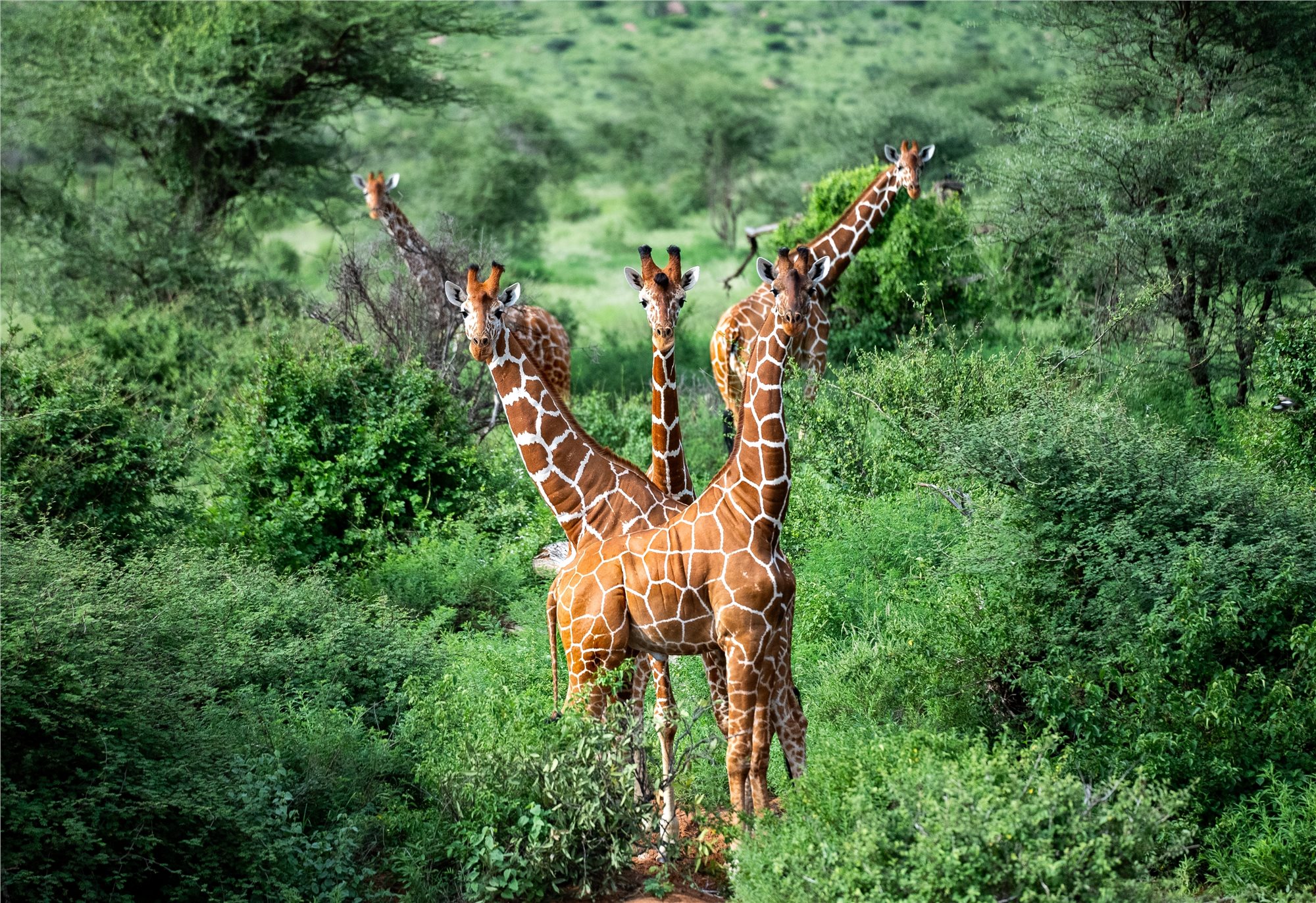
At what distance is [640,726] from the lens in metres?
6.13

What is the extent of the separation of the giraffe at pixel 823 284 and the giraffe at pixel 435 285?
5.17 ft

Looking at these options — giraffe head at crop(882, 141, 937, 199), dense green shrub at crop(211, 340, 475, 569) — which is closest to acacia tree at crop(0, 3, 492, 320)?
dense green shrub at crop(211, 340, 475, 569)

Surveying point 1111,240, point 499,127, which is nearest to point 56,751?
point 1111,240

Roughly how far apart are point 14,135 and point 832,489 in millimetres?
16665

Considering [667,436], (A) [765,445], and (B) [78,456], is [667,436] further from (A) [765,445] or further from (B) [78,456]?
(B) [78,456]

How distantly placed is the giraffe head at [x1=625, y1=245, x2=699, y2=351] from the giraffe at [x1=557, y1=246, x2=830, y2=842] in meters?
0.45

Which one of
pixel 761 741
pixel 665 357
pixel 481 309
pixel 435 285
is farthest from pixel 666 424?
pixel 435 285

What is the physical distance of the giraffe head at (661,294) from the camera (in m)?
6.24

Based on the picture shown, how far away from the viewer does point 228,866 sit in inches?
234

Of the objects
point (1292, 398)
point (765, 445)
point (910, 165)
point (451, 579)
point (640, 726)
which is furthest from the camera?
point (910, 165)

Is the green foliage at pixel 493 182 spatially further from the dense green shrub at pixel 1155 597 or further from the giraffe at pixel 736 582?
the giraffe at pixel 736 582

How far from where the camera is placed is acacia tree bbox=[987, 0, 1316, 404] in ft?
41.1

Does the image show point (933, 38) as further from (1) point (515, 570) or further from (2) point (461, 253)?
(1) point (515, 570)

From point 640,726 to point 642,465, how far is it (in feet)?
21.6
